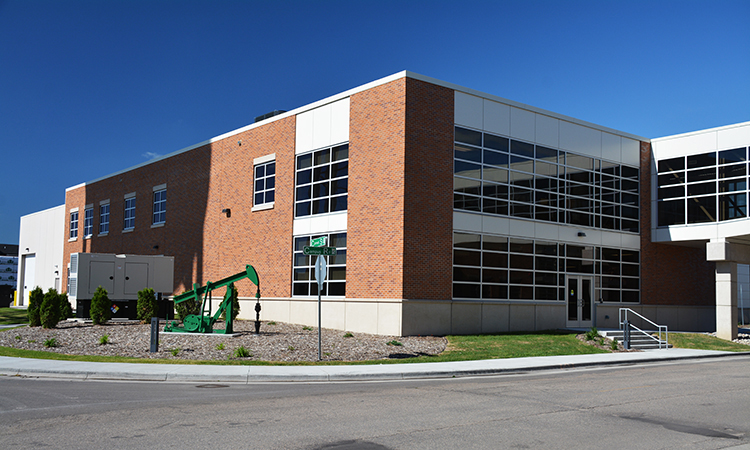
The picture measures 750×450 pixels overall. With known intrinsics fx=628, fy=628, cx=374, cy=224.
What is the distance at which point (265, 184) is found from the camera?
2964cm

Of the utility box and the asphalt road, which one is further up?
the utility box

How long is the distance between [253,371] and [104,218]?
3493 cm

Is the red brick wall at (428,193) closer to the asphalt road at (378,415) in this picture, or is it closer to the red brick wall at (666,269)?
the asphalt road at (378,415)

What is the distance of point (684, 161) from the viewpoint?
30.8m

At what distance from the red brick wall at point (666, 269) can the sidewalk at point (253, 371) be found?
16.4 metres

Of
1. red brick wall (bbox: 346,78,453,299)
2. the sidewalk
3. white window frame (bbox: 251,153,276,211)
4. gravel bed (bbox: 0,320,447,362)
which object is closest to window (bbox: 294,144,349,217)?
red brick wall (bbox: 346,78,453,299)

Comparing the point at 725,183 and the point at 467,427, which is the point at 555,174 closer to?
the point at 725,183

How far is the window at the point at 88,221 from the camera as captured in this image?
1802 inches

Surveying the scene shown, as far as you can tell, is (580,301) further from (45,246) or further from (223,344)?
(45,246)

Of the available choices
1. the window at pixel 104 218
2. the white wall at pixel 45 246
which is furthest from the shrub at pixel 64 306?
the white wall at pixel 45 246

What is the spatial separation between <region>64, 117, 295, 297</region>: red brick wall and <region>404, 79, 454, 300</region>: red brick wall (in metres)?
6.91

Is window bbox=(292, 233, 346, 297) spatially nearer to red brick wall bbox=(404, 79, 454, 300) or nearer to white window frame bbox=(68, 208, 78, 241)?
red brick wall bbox=(404, 79, 454, 300)

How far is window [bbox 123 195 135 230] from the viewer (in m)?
41.0

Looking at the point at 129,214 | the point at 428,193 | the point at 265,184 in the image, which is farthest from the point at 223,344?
the point at 129,214
